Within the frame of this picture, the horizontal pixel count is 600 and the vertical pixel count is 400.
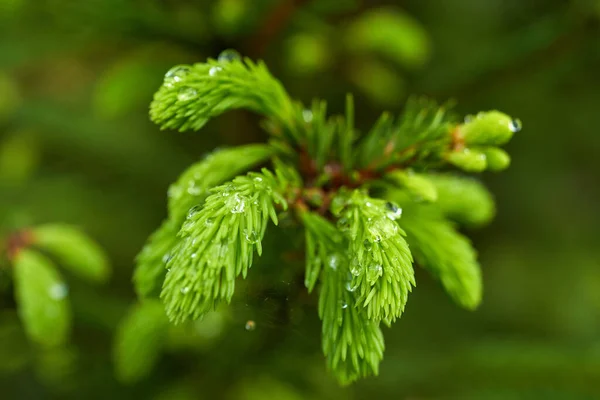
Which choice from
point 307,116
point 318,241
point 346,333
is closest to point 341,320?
point 346,333

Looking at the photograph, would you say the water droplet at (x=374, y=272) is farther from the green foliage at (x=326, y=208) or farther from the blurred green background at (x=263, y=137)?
the blurred green background at (x=263, y=137)

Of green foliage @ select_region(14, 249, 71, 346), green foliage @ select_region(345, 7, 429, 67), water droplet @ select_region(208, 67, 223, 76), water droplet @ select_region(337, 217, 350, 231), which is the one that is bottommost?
green foliage @ select_region(14, 249, 71, 346)

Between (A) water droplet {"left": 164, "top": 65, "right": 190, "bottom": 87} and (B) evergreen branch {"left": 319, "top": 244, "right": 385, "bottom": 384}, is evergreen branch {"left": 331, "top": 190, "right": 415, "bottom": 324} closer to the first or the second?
(B) evergreen branch {"left": 319, "top": 244, "right": 385, "bottom": 384}

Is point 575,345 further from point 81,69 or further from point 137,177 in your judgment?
point 81,69

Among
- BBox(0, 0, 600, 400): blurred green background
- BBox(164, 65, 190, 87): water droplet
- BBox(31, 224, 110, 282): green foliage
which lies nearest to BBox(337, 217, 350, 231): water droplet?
BBox(0, 0, 600, 400): blurred green background

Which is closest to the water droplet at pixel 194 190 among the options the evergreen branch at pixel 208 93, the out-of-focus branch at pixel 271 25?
the evergreen branch at pixel 208 93
